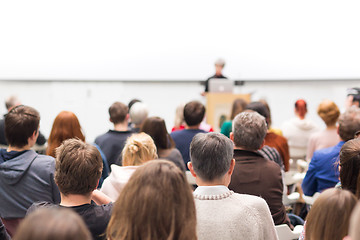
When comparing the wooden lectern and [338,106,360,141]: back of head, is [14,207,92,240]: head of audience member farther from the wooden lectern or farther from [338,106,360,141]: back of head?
the wooden lectern

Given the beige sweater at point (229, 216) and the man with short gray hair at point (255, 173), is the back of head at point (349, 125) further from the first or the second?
the beige sweater at point (229, 216)

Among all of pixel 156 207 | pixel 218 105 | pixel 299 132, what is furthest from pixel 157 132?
pixel 218 105

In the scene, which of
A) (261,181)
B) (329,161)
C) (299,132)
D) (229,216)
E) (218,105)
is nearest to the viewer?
(229,216)

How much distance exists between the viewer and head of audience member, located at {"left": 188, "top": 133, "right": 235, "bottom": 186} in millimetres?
1964

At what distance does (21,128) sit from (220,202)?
5.08 ft

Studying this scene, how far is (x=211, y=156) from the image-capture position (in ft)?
6.44

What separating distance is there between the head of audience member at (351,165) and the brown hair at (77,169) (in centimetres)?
117

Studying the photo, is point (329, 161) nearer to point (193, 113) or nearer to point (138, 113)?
point (193, 113)

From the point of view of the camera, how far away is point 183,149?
4277 millimetres

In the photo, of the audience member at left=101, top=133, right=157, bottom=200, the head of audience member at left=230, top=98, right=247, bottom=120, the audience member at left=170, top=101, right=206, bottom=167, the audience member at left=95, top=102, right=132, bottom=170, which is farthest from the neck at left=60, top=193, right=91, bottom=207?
the head of audience member at left=230, top=98, right=247, bottom=120

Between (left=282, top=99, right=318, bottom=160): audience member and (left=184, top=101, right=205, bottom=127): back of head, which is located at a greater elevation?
(left=184, top=101, right=205, bottom=127): back of head

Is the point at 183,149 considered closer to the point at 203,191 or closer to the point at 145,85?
the point at 203,191
